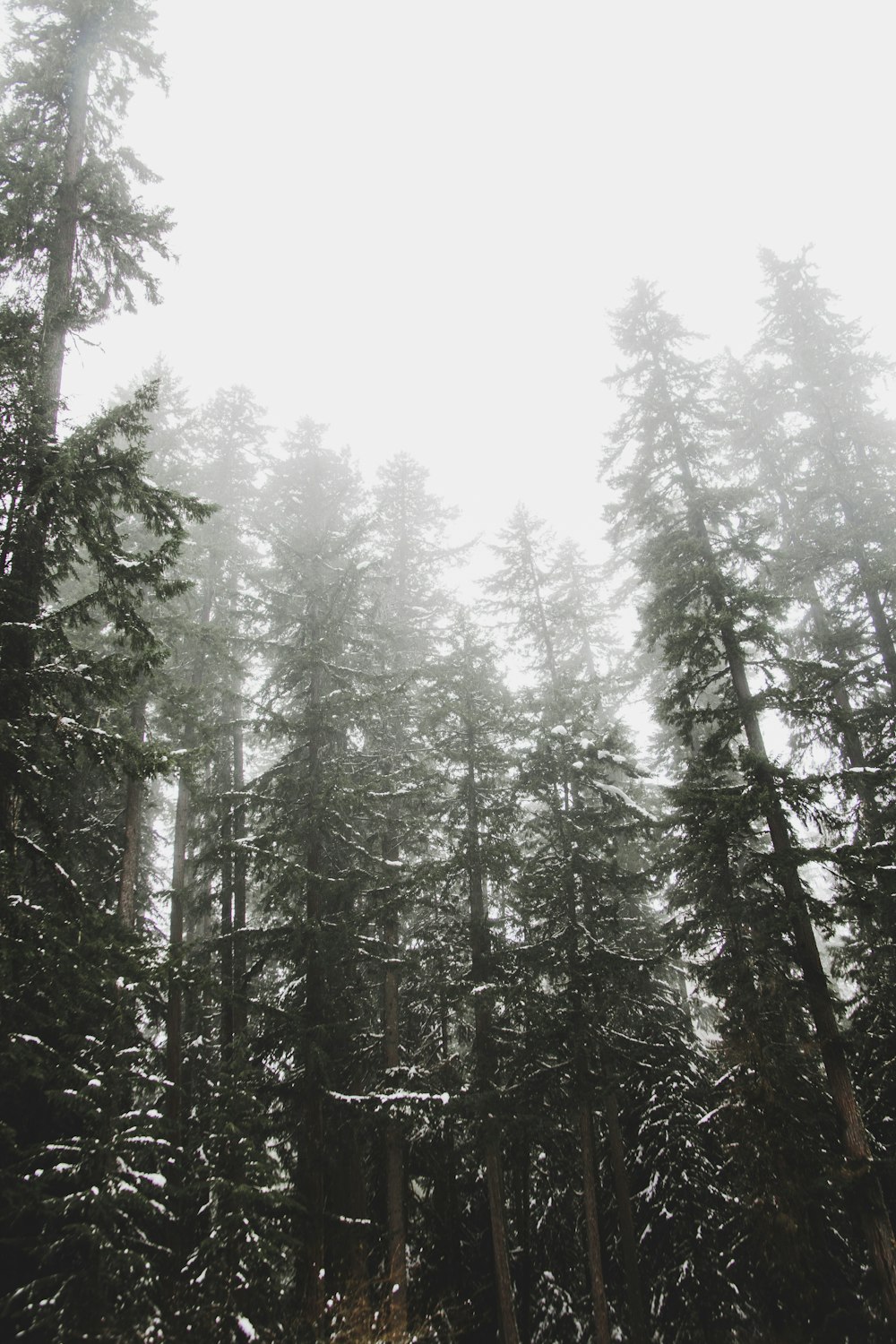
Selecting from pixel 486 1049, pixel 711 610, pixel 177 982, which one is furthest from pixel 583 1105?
pixel 711 610

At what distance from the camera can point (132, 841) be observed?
13.2m

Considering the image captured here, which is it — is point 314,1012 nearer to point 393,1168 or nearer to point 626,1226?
point 393,1168

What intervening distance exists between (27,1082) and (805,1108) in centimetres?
1091

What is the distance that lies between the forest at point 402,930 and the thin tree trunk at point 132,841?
118mm

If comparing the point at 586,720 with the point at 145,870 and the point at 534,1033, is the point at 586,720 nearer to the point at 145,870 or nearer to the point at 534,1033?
the point at 534,1033

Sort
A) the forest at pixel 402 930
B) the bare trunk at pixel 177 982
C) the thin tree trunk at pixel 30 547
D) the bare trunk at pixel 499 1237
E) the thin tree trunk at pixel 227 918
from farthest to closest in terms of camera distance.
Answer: the thin tree trunk at pixel 227 918, the bare trunk at pixel 499 1237, the bare trunk at pixel 177 982, the forest at pixel 402 930, the thin tree trunk at pixel 30 547

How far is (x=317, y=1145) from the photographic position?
10773 mm

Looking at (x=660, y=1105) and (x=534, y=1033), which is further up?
(x=534, y=1033)

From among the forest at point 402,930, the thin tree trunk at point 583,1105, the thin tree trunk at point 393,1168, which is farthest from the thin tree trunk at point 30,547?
the thin tree trunk at point 583,1105

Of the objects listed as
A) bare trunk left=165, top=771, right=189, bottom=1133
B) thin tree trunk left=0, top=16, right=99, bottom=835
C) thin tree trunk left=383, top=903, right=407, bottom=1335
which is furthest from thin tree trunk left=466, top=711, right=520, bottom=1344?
thin tree trunk left=0, top=16, right=99, bottom=835

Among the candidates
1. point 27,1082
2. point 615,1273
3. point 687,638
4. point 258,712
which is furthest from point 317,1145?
point 687,638

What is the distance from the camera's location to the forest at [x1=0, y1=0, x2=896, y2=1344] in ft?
23.4

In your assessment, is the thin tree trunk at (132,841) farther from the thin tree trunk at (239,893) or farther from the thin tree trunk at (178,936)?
the thin tree trunk at (239,893)

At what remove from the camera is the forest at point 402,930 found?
714 centimetres
